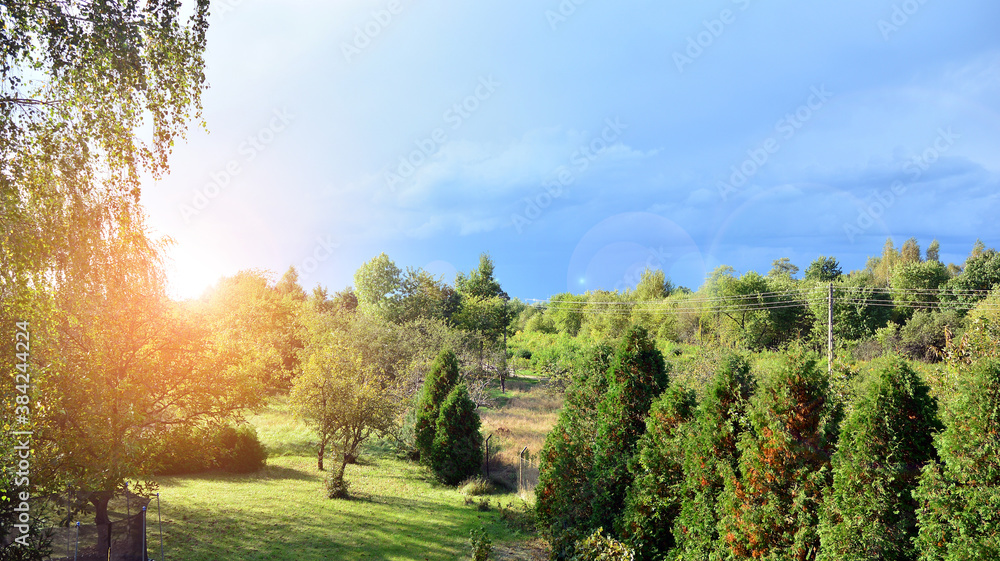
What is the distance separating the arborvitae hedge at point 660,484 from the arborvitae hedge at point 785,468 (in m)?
1.37

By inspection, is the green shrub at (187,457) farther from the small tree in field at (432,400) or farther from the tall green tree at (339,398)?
the small tree in field at (432,400)

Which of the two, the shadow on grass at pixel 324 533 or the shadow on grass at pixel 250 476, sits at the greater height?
the shadow on grass at pixel 324 533

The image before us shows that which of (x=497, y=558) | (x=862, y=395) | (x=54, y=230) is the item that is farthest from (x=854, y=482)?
(x=54, y=230)

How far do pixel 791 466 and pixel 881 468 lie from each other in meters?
1.05

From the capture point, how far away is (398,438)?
19359 mm

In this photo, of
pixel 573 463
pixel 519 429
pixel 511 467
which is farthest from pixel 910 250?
pixel 573 463

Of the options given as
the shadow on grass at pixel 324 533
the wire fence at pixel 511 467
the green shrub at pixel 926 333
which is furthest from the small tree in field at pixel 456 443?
the green shrub at pixel 926 333

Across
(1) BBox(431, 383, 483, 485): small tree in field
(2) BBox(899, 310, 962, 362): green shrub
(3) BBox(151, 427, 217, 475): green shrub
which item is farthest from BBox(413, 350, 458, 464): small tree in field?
(2) BBox(899, 310, 962, 362): green shrub

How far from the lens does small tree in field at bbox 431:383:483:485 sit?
16078mm

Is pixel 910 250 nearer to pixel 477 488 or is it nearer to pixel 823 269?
pixel 823 269

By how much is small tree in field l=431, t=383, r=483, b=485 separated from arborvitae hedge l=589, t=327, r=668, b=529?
A: 285 inches

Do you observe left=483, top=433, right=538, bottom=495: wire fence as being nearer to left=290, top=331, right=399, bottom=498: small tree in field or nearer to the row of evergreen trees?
left=290, top=331, right=399, bottom=498: small tree in field

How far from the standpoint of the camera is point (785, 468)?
6461mm

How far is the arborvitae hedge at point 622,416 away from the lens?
923cm
